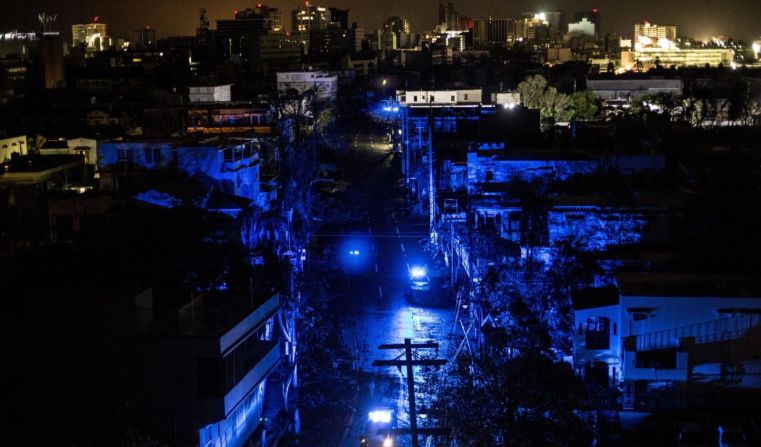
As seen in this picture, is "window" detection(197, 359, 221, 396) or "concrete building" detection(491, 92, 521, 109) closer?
"window" detection(197, 359, 221, 396)

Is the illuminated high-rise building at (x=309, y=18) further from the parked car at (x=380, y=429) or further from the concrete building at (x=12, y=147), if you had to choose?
the parked car at (x=380, y=429)

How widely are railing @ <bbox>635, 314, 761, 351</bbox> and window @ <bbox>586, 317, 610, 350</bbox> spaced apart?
31 cm

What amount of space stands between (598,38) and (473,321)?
5633 centimetres

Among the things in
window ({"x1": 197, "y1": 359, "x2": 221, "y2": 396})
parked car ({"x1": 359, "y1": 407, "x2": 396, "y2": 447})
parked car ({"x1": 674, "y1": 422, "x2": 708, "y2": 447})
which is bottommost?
parked car ({"x1": 674, "y1": 422, "x2": 708, "y2": 447})

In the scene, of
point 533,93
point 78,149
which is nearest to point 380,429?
point 78,149

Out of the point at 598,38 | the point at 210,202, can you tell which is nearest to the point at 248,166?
the point at 210,202

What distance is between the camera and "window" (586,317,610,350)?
19.8 ft

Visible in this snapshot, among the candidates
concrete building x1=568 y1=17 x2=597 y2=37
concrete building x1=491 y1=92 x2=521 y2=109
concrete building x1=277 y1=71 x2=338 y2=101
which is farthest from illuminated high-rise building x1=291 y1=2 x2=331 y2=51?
concrete building x1=491 y1=92 x2=521 y2=109

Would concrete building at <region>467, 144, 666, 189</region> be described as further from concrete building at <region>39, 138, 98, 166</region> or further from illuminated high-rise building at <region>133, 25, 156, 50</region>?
illuminated high-rise building at <region>133, 25, 156, 50</region>

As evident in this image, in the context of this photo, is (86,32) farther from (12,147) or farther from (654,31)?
(12,147)

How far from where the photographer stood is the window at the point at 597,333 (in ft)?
19.8

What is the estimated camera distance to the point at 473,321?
6621 mm

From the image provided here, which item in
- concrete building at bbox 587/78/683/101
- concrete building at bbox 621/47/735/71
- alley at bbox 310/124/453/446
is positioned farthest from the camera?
concrete building at bbox 621/47/735/71

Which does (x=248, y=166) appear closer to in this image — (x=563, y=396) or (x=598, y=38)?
(x=563, y=396)
